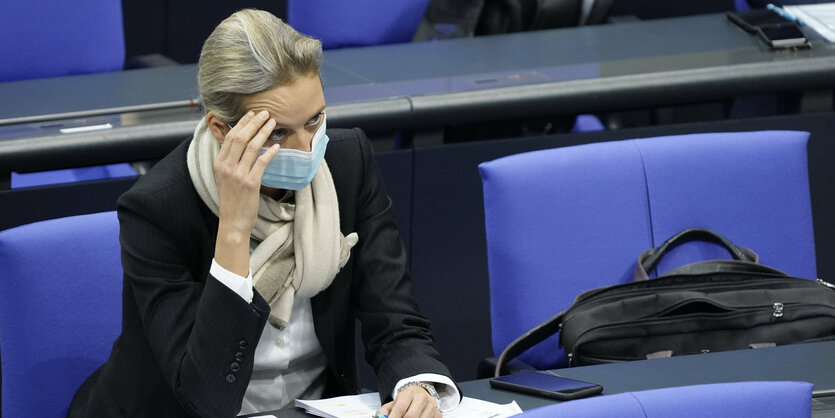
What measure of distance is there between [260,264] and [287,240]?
0.20 feet

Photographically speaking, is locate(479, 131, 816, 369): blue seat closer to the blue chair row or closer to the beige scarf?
the blue chair row

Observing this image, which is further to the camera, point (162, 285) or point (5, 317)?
point (5, 317)

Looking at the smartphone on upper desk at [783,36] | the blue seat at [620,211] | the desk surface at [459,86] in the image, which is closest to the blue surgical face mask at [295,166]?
the blue seat at [620,211]

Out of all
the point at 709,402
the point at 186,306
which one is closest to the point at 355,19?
the point at 186,306

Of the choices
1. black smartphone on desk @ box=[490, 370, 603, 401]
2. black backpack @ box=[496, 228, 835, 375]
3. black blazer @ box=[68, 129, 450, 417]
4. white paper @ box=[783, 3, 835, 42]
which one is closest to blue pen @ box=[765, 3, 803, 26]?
white paper @ box=[783, 3, 835, 42]

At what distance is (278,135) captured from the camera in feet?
5.48

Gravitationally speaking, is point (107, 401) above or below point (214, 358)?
below

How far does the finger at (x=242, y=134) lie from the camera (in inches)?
64.1

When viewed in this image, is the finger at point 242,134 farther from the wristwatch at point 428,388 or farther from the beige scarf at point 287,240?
the wristwatch at point 428,388

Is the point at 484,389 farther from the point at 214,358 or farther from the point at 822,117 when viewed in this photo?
the point at 822,117

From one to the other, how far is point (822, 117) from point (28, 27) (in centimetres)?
189

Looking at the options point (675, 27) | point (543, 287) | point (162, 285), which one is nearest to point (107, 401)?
point (162, 285)

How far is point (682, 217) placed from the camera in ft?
7.13

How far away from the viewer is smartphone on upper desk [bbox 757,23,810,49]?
280 centimetres
